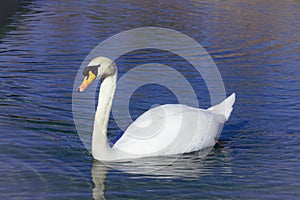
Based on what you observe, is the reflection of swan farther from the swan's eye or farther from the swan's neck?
the swan's eye

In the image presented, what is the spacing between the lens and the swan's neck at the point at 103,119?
7902 mm

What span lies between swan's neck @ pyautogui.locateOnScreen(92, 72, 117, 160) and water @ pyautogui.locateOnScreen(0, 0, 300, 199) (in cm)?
16

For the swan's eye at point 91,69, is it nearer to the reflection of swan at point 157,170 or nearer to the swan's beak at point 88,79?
the swan's beak at point 88,79

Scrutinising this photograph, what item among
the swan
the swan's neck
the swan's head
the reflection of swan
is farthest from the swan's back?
the swan's head

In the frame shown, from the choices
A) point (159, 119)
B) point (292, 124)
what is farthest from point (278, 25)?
point (159, 119)

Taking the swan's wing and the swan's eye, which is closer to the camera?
the swan's eye

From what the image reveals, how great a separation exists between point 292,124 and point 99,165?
301cm

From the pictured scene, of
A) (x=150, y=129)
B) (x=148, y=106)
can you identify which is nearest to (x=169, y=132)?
(x=150, y=129)

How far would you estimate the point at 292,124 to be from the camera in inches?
385

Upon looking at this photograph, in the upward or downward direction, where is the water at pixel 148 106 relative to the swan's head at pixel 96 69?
downward

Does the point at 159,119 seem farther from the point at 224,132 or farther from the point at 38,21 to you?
the point at 38,21

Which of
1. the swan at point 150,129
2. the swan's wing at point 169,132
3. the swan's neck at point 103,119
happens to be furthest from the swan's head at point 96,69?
the swan's wing at point 169,132

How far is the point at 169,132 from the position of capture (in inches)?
332

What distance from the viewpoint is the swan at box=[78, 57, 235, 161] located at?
7836 millimetres
